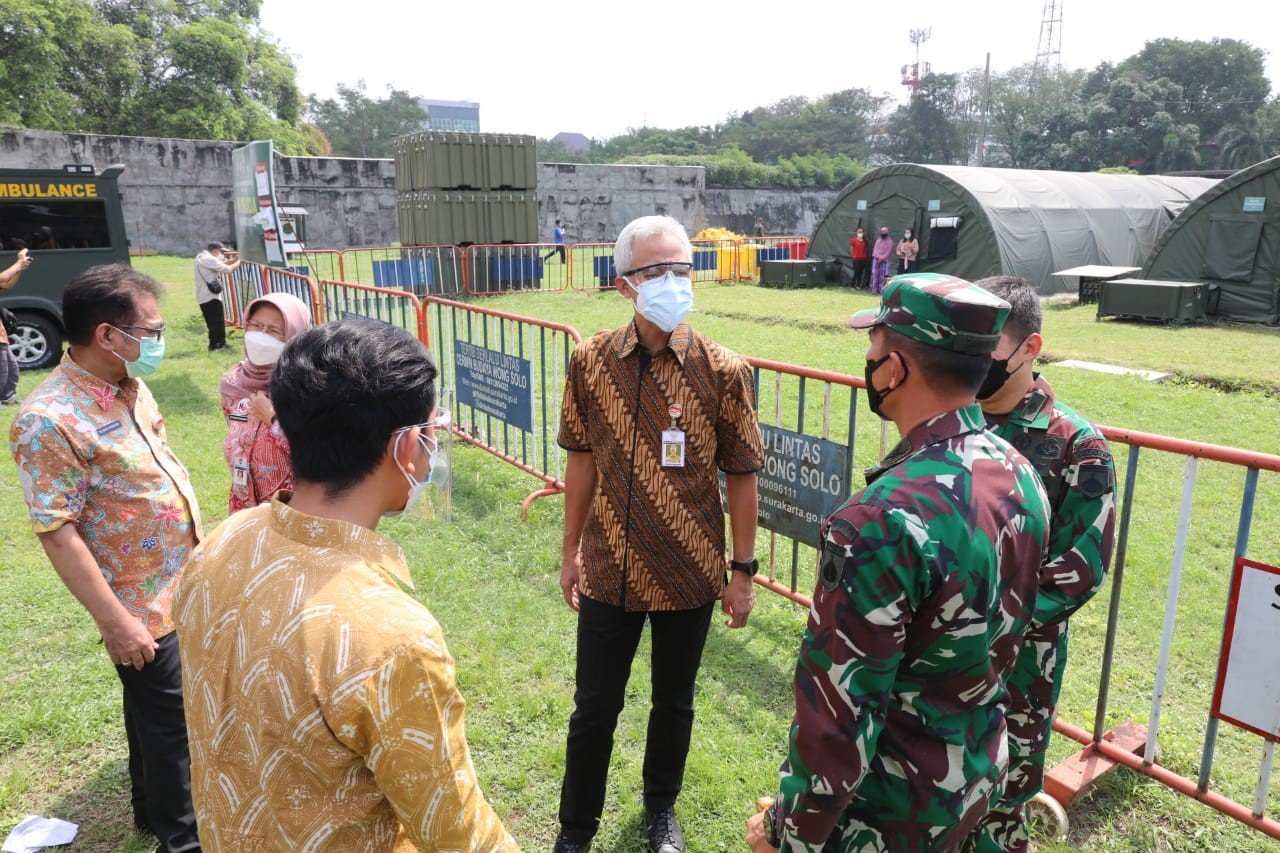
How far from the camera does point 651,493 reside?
260 centimetres

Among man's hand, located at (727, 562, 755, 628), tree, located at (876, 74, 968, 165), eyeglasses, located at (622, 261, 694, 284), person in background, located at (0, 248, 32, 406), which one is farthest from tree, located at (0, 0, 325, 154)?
tree, located at (876, 74, 968, 165)

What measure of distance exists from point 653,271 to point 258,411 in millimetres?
1480

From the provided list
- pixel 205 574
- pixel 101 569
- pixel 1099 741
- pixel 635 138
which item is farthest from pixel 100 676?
pixel 635 138

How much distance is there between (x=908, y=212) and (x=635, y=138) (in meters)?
60.2

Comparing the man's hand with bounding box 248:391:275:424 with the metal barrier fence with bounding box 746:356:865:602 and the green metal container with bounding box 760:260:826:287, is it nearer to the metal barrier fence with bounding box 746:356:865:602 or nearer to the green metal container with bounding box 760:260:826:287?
the metal barrier fence with bounding box 746:356:865:602

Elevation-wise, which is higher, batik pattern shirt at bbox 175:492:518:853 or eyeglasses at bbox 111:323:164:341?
eyeglasses at bbox 111:323:164:341

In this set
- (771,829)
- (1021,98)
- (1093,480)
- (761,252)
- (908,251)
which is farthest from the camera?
(1021,98)

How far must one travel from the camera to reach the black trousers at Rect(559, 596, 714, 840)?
263cm

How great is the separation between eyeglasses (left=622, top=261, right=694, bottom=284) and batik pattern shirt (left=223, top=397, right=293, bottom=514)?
135 cm

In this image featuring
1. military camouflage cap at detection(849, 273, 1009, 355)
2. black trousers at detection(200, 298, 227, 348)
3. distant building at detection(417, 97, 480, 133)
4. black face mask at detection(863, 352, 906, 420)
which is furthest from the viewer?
distant building at detection(417, 97, 480, 133)

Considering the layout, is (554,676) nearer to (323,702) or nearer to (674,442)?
(674,442)

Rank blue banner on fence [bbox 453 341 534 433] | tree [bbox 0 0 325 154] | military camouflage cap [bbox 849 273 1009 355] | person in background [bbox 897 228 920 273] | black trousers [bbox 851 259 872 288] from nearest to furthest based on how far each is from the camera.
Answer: military camouflage cap [bbox 849 273 1009 355] < blue banner on fence [bbox 453 341 534 433] < person in background [bbox 897 228 920 273] < black trousers [bbox 851 259 872 288] < tree [bbox 0 0 325 154]

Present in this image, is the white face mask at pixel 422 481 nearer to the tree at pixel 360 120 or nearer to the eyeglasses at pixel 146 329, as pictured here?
the eyeglasses at pixel 146 329

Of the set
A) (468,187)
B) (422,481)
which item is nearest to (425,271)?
(468,187)
